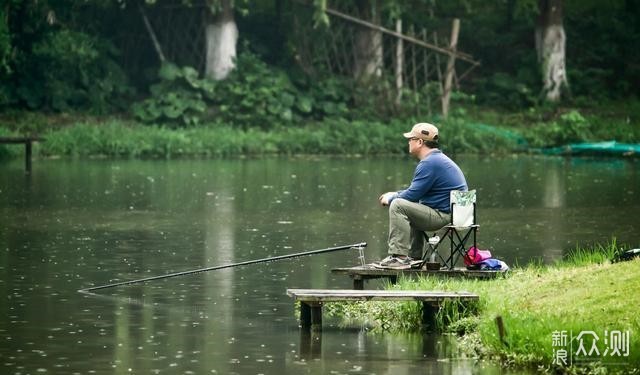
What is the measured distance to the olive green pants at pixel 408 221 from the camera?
1530 centimetres

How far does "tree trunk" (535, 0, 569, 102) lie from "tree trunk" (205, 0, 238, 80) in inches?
322

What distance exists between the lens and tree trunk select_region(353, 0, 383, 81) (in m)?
43.1

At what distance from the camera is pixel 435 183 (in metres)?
15.6

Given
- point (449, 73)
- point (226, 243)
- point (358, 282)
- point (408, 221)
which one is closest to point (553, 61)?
point (449, 73)

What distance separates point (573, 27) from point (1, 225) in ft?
88.5

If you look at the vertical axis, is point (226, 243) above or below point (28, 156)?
below

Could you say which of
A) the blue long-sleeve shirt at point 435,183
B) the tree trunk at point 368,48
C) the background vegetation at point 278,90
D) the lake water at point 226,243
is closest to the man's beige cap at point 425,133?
the blue long-sleeve shirt at point 435,183

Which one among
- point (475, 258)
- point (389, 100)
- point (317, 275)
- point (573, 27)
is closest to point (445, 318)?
point (475, 258)

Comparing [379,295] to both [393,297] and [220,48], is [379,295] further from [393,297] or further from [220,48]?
[220,48]

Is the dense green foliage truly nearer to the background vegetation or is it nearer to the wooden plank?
the background vegetation

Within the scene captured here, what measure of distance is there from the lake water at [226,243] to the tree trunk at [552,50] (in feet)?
16.8

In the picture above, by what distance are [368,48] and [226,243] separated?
23.2 m

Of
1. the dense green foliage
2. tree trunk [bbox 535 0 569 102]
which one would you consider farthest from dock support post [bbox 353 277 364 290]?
tree trunk [bbox 535 0 569 102]

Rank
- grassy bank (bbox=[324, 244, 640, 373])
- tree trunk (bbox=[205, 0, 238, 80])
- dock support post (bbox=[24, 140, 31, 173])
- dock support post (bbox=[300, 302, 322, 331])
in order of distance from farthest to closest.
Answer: tree trunk (bbox=[205, 0, 238, 80])
dock support post (bbox=[24, 140, 31, 173])
dock support post (bbox=[300, 302, 322, 331])
grassy bank (bbox=[324, 244, 640, 373])
